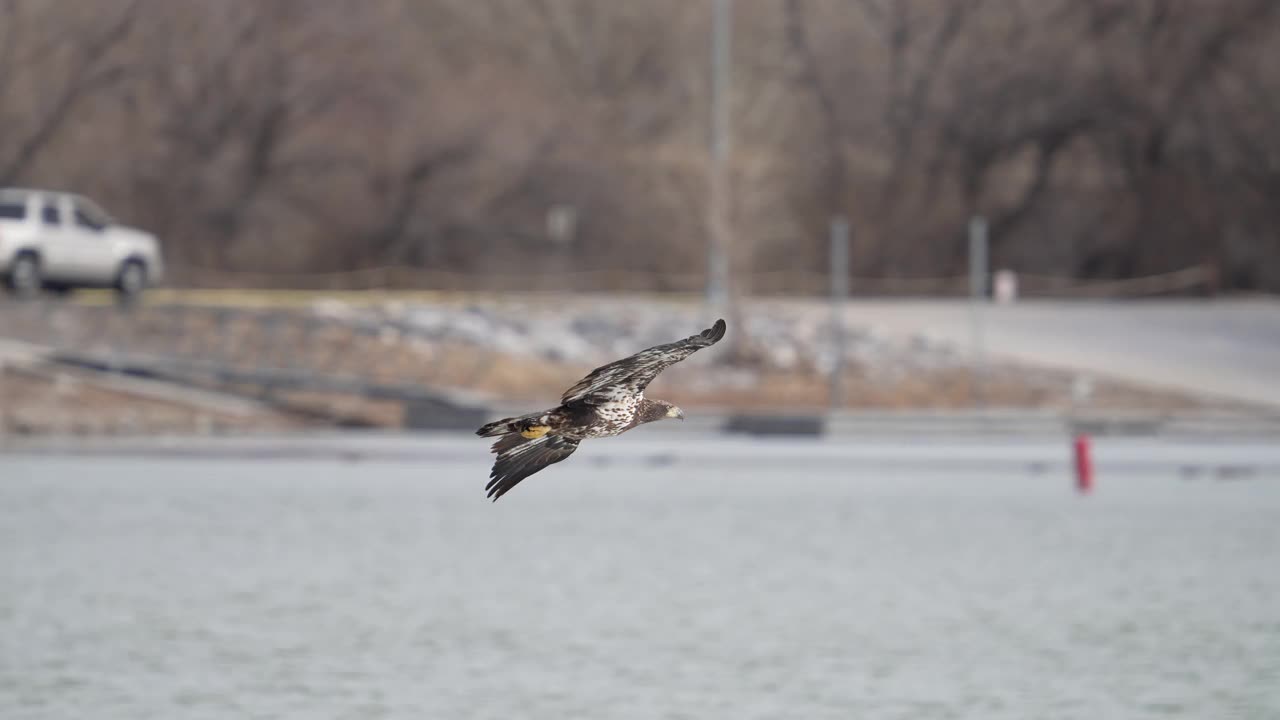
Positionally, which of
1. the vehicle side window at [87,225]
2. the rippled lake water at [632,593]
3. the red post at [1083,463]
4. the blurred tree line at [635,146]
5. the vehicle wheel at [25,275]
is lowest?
the rippled lake water at [632,593]

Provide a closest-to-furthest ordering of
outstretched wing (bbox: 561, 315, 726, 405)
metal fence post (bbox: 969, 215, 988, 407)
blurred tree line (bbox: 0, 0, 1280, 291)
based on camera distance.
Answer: outstretched wing (bbox: 561, 315, 726, 405) → metal fence post (bbox: 969, 215, 988, 407) → blurred tree line (bbox: 0, 0, 1280, 291)

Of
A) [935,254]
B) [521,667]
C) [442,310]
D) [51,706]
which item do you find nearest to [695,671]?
[521,667]

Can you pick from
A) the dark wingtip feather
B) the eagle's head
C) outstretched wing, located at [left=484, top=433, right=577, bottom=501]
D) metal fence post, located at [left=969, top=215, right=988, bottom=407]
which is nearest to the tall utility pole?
metal fence post, located at [left=969, top=215, right=988, bottom=407]

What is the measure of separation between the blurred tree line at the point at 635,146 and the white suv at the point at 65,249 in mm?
18440

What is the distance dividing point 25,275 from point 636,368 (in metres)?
31.8

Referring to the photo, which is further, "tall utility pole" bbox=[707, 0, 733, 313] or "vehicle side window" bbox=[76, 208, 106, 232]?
"tall utility pole" bbox=[707, 0, 733, 313]

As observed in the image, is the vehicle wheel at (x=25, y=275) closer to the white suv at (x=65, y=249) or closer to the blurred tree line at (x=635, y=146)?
the white suv at (x=65, y=249)

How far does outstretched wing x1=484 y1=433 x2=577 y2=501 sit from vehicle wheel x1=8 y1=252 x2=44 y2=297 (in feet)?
101

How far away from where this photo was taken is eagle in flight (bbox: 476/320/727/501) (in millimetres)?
12500

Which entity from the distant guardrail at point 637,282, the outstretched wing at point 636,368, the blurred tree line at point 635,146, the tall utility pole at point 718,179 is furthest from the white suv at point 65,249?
the outstretched wing at point 636,368

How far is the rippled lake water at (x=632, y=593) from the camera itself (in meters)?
19.8

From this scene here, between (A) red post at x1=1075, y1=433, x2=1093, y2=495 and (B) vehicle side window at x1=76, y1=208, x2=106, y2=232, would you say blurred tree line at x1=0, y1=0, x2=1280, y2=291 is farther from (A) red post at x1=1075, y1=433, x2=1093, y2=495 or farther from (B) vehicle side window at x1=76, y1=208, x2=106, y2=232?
(A) red post at x1=1075, y1=433, x2=1093, y2=495

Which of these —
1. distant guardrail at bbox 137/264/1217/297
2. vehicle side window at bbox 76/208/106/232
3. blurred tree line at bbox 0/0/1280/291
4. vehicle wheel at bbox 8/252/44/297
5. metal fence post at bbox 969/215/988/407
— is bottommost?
metal fence post at bbox 969/215/988/407

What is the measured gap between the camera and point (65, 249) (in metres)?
42.5
